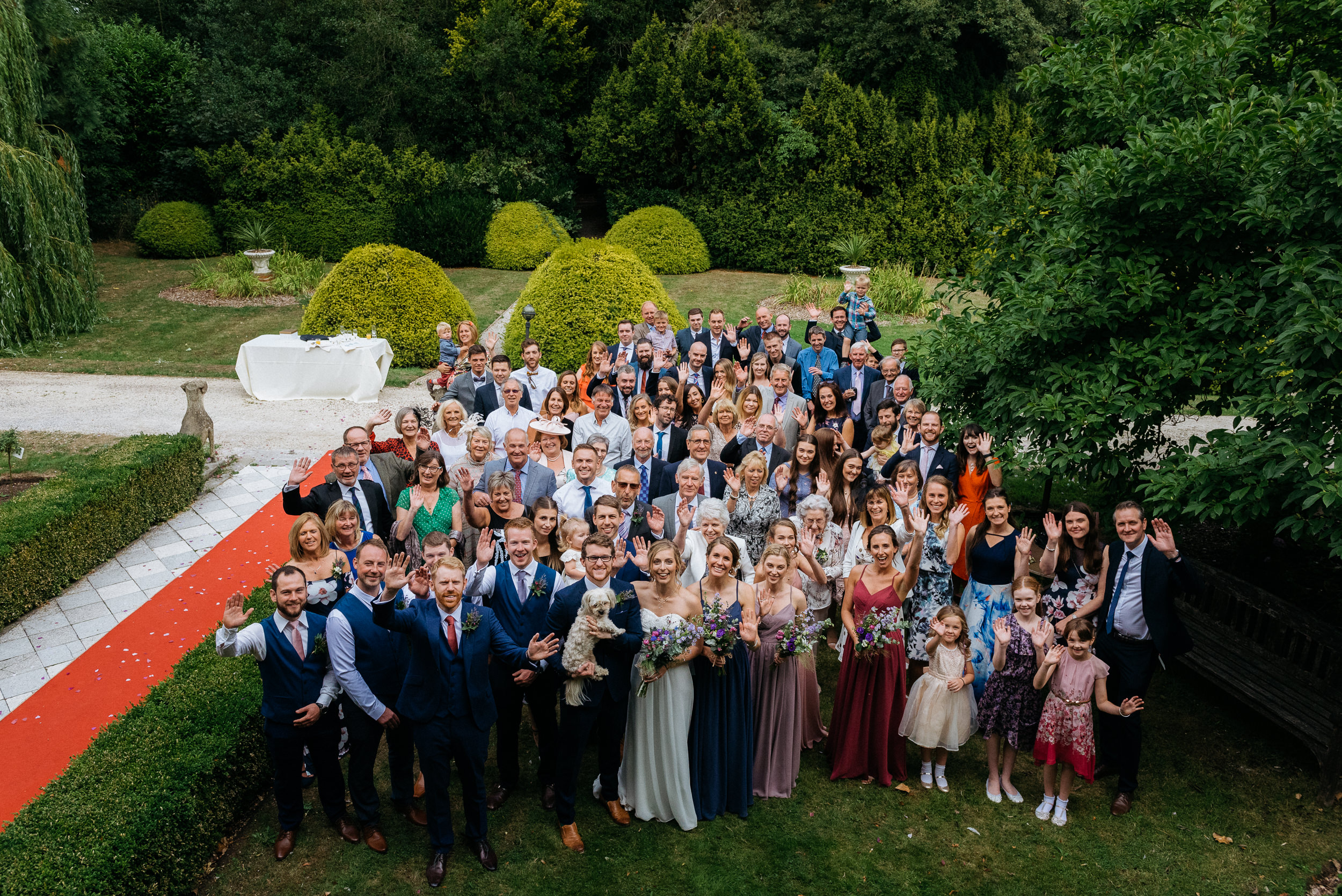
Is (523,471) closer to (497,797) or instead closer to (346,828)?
(497,797)

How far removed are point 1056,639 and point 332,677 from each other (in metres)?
4.60

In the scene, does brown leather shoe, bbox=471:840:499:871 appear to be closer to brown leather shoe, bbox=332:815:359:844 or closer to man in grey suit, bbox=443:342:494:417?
brown leather shoe, bbox=332:815:359:844

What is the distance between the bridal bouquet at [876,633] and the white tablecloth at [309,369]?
11.2 m

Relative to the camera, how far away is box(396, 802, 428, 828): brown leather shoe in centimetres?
595

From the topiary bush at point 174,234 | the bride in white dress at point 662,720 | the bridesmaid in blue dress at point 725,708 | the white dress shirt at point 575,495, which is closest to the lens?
the bride in white dress at point 662,720

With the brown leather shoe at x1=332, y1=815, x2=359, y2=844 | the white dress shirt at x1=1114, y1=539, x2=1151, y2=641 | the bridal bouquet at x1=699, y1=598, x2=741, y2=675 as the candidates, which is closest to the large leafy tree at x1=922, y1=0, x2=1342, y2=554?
the white dress shirt at x1=1114, y1=539, x2=1151, y2=641

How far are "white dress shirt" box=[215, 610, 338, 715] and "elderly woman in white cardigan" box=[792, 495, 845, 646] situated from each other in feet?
10.6

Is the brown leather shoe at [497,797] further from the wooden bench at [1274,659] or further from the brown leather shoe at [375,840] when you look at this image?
the wooden bench at [1274,659]

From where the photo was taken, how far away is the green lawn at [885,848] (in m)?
5.57

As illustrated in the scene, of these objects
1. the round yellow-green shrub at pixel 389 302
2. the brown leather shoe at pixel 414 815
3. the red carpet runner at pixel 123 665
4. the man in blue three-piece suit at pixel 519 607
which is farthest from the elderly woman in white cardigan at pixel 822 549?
the round yellow-green shrub at pixel 389 302

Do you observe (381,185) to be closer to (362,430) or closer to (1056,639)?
(362,430)

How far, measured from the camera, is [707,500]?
6.48 metres

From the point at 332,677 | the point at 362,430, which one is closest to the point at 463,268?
the point at 362,430

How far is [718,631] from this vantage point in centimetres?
558
